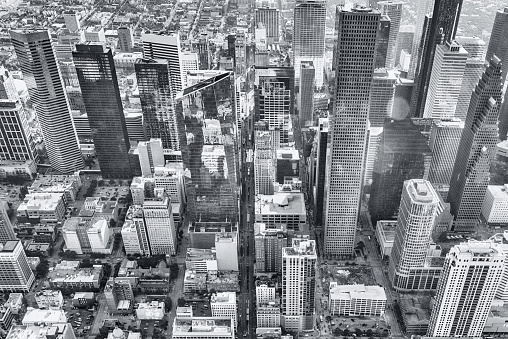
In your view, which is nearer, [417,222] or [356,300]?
[417,222]

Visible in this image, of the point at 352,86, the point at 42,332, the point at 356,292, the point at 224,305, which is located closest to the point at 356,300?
the point at 356,292

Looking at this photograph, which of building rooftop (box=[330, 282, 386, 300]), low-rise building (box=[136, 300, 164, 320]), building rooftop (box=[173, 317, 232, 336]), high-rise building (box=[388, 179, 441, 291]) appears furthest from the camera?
low-rise building (box=[136, 300, 164, 320])

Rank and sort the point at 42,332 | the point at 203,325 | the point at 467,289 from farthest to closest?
1. the point at 203,325
2. the point at 42,332
3. the point at 467,289

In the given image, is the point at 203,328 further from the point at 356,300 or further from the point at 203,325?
the point at 356,300

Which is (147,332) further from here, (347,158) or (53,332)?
(347,158)

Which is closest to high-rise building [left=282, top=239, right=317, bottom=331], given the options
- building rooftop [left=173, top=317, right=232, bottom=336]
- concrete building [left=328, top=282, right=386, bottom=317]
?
concrete building [left=328, top=282, right=386, bottom=317]

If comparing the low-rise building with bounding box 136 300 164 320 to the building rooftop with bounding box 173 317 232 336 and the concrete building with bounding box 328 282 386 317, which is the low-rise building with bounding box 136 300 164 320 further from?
the concrete building with bounding box 328 282 386 317

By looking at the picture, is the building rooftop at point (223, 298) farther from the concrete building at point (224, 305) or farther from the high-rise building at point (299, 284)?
the high-rise building at point (299, 284)

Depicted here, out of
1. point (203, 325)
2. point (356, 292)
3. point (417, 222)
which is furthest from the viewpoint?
point (356, 292)
